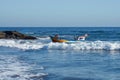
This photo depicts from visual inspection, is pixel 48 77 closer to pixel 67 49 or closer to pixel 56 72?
pixel 56 72

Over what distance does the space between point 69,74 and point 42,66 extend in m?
3.20

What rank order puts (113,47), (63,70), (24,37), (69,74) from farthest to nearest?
1. (24,37)
2. (113,47)
3. (63,70)
4. (69,74)

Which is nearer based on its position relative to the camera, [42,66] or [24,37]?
[42,66]

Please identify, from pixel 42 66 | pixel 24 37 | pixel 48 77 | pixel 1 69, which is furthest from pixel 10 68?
pixel 24 37

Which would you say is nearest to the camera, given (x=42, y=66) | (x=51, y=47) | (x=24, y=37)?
(x=42, y=66)

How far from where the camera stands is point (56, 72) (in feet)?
54.0

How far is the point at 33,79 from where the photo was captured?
1461cm

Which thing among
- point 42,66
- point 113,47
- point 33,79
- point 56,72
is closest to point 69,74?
point 56,72

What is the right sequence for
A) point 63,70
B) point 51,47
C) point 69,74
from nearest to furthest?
point 69,74 < point 63,70 < point 51,47

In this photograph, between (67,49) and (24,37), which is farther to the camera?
(24,37)

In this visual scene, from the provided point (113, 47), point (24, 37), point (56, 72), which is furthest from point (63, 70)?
point (24, 37)

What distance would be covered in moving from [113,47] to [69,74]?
16.4 m

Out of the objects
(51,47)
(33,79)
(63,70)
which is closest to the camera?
(33,79)

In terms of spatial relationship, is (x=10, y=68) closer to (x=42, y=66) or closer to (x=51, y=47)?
(x=42, y=66)
